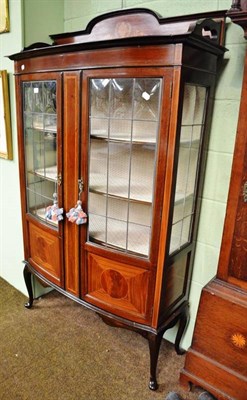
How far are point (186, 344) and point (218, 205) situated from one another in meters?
0.93

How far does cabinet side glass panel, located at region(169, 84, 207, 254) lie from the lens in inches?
52.4

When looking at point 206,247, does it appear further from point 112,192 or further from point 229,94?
point 229,94

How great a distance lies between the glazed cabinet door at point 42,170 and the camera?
63.6 inches

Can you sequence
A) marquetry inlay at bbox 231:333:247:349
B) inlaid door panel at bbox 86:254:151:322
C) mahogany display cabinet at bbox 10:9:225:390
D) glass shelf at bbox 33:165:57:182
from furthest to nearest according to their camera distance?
glass shelf at bbox 33:165:57:182 → inlaid door panel at bbox 86:254:151:322 → marquetry inlay at bbox 231:333:247:349 → mahogany display cabinet at bbox 10:9:225:390

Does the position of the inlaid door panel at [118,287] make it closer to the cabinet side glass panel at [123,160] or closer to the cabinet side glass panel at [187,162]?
the cabinet side glass panel at [123,160]

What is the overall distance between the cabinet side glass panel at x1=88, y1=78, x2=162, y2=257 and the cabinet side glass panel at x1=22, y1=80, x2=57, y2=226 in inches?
12.0

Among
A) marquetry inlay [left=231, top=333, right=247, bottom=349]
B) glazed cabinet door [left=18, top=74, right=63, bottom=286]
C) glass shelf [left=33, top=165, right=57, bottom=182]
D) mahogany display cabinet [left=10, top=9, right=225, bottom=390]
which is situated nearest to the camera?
mahogany display cabinet [left=10, top=9, right=225, bottom=390]

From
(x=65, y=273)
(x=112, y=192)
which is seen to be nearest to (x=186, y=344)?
(x=65, y=273)

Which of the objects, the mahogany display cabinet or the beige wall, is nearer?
the mahogany display cabinet

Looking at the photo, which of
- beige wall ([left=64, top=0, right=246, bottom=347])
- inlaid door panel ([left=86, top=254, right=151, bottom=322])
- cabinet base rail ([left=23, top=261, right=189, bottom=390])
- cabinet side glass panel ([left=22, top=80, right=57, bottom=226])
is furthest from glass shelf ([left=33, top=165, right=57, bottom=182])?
beige wall ([left=64, top=0, right=246, bottom=347])

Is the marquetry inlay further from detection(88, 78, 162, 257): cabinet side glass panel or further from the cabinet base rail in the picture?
detection(88, 78, 162, 257): cabinet side glass panel

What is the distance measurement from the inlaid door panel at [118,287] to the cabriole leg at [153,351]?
0.10 m

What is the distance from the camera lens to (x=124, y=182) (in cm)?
148

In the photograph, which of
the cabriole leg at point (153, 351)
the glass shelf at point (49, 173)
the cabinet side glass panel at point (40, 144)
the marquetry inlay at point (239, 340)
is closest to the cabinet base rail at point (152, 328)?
the cabriole leg at point (153, 351)
